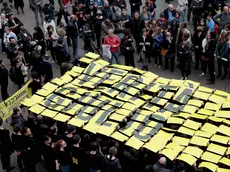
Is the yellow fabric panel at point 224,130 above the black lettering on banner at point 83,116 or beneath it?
beneath

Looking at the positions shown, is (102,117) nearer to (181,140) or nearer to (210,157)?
(181,140)

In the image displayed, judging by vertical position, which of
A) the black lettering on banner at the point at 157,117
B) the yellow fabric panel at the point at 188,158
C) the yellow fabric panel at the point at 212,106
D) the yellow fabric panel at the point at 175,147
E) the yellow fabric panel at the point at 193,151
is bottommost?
the yellow fabric panel at the point at 188,158

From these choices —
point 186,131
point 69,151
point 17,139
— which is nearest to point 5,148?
point 17,139

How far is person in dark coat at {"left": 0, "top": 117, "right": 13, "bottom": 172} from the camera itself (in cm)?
1204

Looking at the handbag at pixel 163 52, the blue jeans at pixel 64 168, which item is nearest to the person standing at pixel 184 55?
the handbag at pixel 163 52

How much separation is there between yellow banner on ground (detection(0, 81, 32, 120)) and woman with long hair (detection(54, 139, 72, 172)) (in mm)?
3341

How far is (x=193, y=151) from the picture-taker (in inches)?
438

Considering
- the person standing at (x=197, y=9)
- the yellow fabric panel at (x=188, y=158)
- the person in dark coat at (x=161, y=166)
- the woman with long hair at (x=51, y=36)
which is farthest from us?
the person standing at (x=197, y=9)

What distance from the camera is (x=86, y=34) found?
702 inches

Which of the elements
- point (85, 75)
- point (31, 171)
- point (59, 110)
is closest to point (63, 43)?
point (85, 75)

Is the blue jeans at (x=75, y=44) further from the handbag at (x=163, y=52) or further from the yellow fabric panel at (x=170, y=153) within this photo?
the yellow fabric panel at (x=170, y=153)

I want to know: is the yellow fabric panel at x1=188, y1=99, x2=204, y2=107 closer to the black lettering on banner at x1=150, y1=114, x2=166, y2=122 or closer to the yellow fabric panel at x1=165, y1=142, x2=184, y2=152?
the black lettering on banner at x1=150, y1=114, x2=166, y2=122

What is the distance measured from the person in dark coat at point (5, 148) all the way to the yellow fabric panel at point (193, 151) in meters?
4.52

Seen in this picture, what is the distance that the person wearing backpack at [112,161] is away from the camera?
1062 cm
